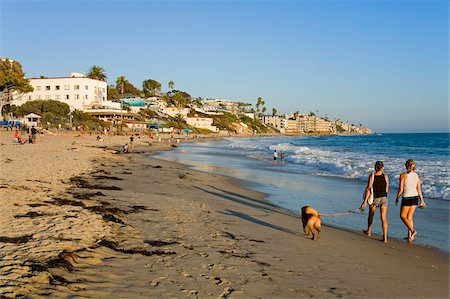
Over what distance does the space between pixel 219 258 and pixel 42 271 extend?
95.8 inches

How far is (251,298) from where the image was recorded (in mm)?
4168

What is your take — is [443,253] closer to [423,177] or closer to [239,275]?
[239,275]

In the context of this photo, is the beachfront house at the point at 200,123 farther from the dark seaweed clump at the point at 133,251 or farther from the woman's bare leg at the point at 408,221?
the dark seaweed clump at the point at 133,251

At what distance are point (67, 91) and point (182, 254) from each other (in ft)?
265

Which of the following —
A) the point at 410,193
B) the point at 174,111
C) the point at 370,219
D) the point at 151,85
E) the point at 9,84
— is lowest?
the point at 370,219

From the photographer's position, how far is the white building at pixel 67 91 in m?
77.2

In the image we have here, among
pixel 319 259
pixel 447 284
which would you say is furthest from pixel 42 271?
pixel 447 284

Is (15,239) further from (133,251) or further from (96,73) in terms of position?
(96,73)

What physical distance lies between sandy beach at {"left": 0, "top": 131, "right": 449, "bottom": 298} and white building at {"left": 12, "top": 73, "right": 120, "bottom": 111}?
238 feet

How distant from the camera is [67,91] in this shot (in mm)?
77625

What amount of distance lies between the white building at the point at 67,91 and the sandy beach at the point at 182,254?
238 feet

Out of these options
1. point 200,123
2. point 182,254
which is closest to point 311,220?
point 182,254

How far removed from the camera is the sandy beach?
4.35m

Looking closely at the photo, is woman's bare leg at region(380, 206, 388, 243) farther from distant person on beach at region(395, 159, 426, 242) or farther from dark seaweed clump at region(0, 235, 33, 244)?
dark seaweed clump at region(0, 235, 33, 244)
